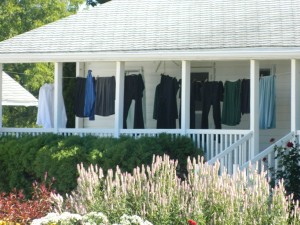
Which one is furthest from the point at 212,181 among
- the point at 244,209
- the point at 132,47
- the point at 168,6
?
the point at 168,6

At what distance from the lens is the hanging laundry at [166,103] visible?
67.6 ft

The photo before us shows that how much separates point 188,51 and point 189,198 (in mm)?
8053

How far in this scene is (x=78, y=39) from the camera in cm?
2111

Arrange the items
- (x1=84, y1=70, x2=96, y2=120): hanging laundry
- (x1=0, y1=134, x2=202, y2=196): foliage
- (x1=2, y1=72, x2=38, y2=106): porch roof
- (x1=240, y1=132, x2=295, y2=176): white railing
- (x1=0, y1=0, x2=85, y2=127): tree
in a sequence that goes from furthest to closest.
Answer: (x1=0, y1=0, x2=85, y2=127): tree
(x1=2, y1=72, x2=38, y2=106): porch roof
(x1=84, y1=70, x2=96, y2=120): hanging laundry
(x1=0, y1=134, x2=202, y2=196): foliage
(x1=240, y1=132, x2=295, y2=176): white railing

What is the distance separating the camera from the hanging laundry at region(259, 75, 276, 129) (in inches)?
776

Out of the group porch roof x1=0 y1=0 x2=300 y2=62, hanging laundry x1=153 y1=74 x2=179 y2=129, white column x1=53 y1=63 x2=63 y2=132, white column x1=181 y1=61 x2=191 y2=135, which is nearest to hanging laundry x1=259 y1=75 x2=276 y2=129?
porch roof x1=0 y1=0 x2=300 y2=62

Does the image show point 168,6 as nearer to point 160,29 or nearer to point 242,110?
point 160,29

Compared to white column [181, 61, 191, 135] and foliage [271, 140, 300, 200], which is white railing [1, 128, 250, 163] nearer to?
white column [181, 61, 191, 135]

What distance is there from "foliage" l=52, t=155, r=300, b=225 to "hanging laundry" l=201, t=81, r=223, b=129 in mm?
9382

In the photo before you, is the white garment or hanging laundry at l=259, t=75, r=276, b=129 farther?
the white garment

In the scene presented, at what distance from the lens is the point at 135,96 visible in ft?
68.4

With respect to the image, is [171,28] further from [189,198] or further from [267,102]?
[189,198]

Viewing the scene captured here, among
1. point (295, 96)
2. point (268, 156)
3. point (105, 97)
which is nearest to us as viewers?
point (268, 156)

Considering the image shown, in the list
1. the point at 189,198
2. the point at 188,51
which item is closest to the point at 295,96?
the point at 188,51
